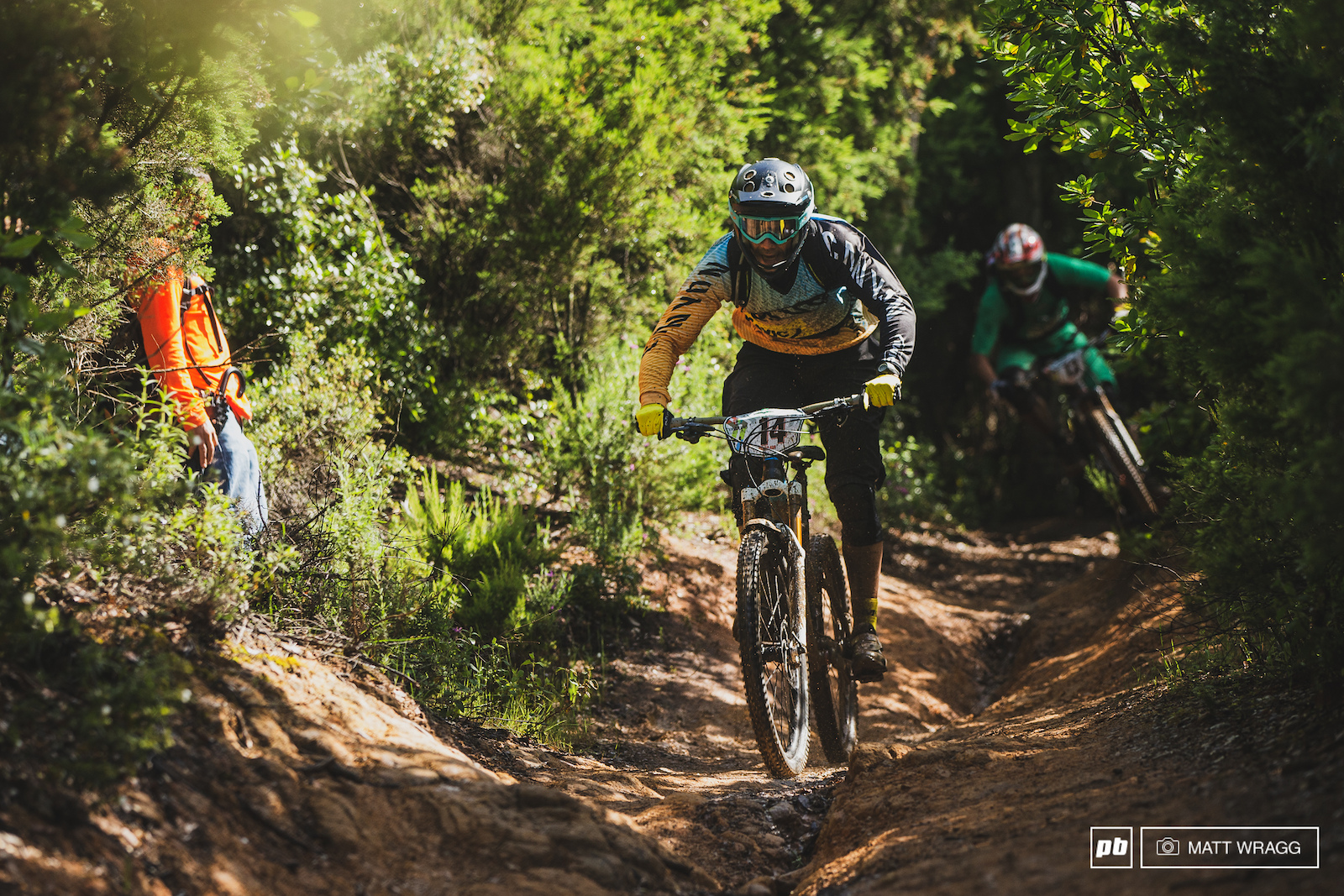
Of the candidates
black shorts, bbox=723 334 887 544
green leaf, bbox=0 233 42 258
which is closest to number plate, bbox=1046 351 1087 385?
black shorts, bbox=723 334 887 544

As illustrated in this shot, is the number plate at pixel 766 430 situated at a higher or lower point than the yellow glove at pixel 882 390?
lower

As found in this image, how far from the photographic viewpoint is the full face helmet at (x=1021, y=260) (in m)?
7.75

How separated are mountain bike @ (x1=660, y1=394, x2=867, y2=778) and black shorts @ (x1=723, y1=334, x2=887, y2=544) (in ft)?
0.54

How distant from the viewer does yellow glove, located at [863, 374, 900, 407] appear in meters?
3.78

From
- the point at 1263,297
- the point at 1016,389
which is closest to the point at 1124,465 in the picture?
the point at 1016,389

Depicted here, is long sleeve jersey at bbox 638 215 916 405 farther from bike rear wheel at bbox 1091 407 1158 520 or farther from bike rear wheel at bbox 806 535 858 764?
bike rear wheel at bbox 1091 407 1158 520

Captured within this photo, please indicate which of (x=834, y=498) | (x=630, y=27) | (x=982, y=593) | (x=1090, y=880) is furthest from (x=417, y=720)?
(x=982, y=593)

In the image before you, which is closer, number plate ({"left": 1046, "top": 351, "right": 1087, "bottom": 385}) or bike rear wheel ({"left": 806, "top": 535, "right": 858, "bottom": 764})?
bike rear wheel ({"left": 806, "top": 535, "right": 858, "bottom": 764})

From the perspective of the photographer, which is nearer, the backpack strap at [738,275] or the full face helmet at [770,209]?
the full face helmet at [770,209]

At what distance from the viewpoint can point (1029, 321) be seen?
791 cm

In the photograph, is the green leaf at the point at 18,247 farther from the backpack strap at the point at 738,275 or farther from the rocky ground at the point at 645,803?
the backpack strap at the point at 738,275

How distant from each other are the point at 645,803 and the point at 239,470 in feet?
7.44
